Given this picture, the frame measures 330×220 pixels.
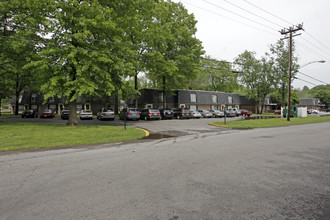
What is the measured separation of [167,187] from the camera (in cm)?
377

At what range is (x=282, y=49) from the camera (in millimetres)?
51031

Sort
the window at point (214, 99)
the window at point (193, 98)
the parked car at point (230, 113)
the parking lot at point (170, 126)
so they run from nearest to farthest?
the parking lot at point (170, 126), the parked car at point (230, 113), the window at point (193, 98), the window at point (214, 99)

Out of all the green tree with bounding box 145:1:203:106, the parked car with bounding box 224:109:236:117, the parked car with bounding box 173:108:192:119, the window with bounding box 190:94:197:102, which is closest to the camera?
the green tree with bounding box 145:1:203:106

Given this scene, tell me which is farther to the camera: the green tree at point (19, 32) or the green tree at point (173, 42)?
the green tree at point (173, 42)

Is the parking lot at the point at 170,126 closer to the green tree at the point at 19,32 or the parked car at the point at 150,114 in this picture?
the parked car at the point at 150,114

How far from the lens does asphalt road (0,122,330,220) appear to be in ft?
9.44

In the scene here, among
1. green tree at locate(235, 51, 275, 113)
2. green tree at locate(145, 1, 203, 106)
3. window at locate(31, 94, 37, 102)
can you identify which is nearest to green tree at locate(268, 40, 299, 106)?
green tree at locate(235, 51, 275, 113)

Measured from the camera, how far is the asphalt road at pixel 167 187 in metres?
2.88

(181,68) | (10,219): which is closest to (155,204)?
(10,219)

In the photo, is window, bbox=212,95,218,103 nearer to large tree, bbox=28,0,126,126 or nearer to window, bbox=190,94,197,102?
window, bbox=190,94,197,102

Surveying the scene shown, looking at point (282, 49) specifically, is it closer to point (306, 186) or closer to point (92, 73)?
point (92, 73)

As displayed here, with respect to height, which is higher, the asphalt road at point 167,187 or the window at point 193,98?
the window at point 193,98

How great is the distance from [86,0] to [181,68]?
18.4 meters

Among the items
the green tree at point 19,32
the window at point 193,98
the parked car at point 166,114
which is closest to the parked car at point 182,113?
the parked car at point 166,114
